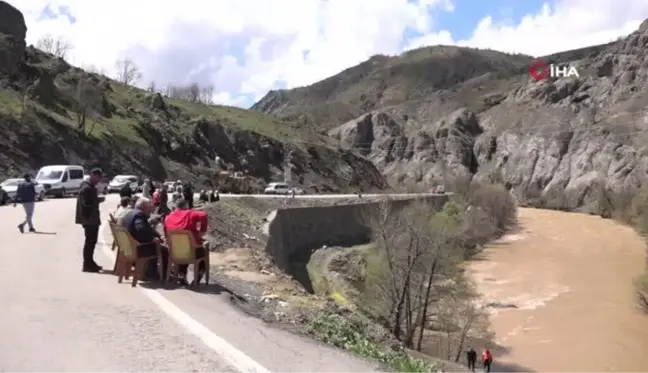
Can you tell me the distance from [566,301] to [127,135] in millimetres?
52231

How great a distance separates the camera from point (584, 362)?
31797mm

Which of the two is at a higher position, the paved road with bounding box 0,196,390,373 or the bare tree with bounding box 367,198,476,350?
the paved road with bounding box 0,196,390,373

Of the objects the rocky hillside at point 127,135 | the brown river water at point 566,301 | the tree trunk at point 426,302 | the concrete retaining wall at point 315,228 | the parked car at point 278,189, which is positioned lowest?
the brown river water at point 566,301

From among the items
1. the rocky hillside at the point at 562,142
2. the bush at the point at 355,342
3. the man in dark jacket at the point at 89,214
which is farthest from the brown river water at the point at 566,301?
the rocky hillside at the point at 562,142

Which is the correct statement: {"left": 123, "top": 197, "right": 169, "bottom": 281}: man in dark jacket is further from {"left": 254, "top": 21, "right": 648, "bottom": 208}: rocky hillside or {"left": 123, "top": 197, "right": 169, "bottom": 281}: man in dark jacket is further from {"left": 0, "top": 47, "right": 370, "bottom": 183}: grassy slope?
{"left": 254, "top": 21, "right": 648, "bottom": 208}: rocky hillside

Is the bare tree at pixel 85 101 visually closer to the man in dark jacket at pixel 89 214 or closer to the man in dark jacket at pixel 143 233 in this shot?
the man in dark jacket at pixel 89 214

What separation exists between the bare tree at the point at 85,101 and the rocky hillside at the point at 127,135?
121 millimetres

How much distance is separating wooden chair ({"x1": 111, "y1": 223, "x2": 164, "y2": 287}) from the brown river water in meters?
20.2

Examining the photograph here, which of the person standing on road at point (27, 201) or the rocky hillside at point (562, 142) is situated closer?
the person standing on road at point (27, 201)

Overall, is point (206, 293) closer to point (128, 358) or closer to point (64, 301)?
point (64, 301)

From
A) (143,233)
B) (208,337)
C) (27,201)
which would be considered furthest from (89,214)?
(27,201)

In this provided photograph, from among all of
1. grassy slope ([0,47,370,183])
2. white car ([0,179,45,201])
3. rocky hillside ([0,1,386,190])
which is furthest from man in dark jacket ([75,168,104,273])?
grassy slope ([0,47,370,183])

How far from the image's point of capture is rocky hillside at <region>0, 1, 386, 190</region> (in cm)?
6134

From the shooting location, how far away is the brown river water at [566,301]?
3253 centimetres
